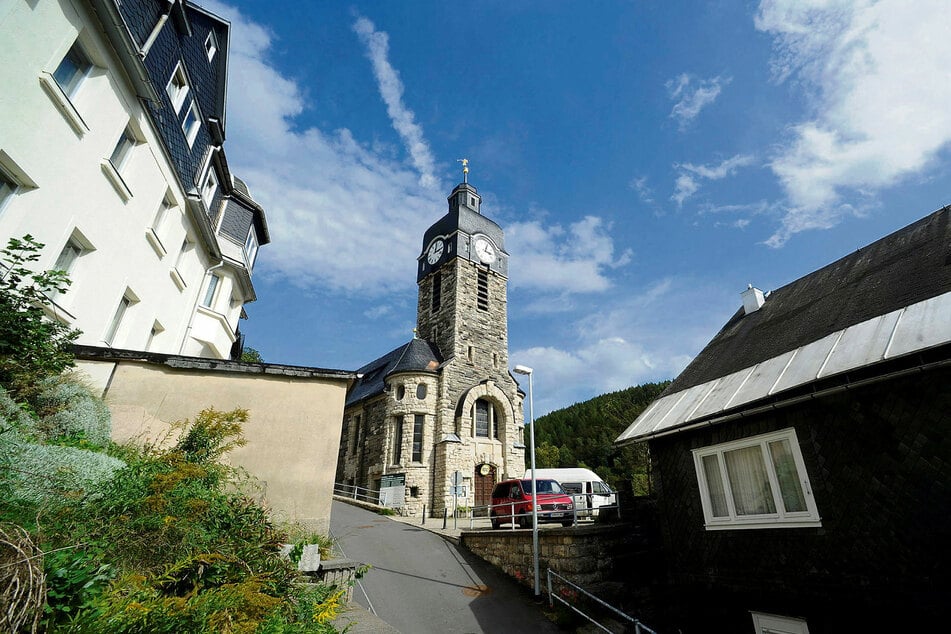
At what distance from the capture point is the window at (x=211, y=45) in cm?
1361

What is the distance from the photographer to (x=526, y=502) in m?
13.1

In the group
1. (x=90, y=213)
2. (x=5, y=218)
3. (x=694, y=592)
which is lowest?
(x=694, y=592)

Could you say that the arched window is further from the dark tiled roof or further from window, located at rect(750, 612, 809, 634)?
window, located at rect(750, 612, 809, 634)

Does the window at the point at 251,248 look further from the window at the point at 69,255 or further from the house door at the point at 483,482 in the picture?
the house door at the point at 483,482

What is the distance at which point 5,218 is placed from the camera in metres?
6.55

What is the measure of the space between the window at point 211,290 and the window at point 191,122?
13.8 feet

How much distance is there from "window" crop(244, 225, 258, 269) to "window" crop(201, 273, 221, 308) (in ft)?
4.21

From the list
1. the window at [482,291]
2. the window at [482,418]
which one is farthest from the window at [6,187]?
the window at [482,291]

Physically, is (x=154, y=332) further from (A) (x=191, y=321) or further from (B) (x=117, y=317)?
(B) (x=117, y=317)

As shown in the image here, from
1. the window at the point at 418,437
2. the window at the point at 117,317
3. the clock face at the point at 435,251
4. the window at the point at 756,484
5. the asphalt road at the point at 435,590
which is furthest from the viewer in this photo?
the clock face at the point at 435,251

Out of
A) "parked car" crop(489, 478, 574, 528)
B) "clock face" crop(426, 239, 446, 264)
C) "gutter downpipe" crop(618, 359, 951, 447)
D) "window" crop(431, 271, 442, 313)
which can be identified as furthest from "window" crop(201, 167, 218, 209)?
"clock face" crop(426, 239, 446, 264)

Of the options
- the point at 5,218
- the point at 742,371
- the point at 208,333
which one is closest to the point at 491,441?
the point at 208,333

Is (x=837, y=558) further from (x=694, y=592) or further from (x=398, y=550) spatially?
(x=398, y=550)

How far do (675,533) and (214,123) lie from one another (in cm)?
1648
